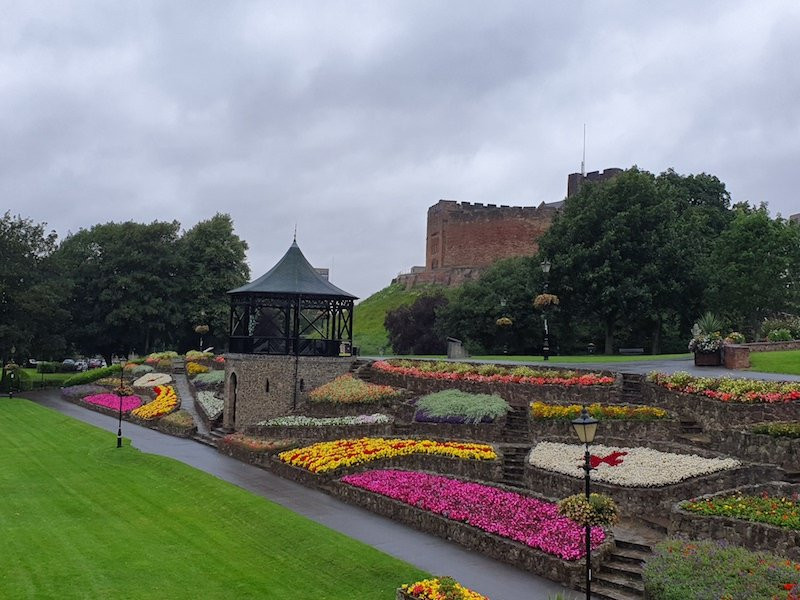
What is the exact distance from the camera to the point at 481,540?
1263 centimetres

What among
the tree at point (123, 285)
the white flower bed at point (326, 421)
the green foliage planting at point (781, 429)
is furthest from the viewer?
the tree at point (123, 285)

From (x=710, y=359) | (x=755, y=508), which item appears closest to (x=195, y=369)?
(x=710, y=359)

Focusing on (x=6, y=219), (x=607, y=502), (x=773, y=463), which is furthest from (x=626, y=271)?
(x=6, y=219)

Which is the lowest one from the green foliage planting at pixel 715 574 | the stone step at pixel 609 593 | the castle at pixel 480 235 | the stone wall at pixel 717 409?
the stone step at pixel 609 593

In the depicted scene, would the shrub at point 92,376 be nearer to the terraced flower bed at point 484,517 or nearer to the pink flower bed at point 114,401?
the pink flower bed at point 114,401

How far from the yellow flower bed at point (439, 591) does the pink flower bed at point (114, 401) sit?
2690 centimetres

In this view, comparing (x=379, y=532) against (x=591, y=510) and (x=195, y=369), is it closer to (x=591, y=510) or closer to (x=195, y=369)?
(x=591, y=510)

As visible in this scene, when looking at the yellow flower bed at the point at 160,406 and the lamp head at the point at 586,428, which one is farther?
the yellow flower bed at the point at 160,406

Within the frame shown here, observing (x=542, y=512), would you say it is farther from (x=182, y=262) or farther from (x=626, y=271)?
(x=182, y=262)

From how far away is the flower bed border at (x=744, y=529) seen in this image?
34.7ft

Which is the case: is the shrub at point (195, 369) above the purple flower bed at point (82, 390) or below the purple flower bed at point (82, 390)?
above

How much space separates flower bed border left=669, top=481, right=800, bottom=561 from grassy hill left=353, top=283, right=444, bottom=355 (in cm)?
5041

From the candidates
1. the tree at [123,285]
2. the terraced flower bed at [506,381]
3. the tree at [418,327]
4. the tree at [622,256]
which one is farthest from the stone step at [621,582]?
the tree at [123,285]

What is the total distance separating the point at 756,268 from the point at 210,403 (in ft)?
90.1
